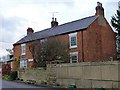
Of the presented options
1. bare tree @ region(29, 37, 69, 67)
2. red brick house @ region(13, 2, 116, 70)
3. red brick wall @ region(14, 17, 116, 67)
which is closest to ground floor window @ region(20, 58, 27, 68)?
red brick house @ region(13, 2, 116, 70)

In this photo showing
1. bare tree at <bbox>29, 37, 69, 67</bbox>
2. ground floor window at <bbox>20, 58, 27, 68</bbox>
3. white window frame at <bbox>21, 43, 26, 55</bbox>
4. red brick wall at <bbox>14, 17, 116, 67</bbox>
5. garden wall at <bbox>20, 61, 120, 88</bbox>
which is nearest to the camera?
garden wall at <bbox>20, 61, 120, 88</bbox>

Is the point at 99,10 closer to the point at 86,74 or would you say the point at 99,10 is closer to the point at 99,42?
the point at 99,42

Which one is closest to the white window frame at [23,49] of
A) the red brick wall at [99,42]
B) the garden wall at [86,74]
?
the red brick wall at [99,42]

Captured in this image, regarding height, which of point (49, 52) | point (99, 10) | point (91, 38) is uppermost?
point (99, 10)

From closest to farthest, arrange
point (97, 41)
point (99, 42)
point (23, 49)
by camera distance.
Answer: point (97, 41) → point (99, 42) → point (23, 49)

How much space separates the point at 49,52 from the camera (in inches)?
1241

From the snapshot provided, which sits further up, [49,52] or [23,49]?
[23,49]

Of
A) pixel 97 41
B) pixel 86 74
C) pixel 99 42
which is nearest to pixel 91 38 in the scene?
pixel 97 41

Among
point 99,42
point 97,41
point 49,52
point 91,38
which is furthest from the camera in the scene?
point 99,42

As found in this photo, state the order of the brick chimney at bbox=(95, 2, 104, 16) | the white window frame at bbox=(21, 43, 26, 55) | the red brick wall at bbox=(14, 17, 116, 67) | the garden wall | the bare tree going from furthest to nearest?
the white window frame at bbox=(21, 43, 26, 55) < the brick chimney at bbox=(95, 2, 104, 16) < the red brick wall at bbox=(14, 17, 116, 67) < the bare tree < the garden wall

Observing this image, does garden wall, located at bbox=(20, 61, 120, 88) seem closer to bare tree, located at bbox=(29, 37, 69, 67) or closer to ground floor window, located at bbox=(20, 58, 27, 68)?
bare tree, located at bbox=(29, 37, 69, 67)

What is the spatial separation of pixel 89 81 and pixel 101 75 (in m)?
1.52

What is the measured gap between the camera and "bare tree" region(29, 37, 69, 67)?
3144cm

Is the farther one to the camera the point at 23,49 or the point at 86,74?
the point at 23,49
